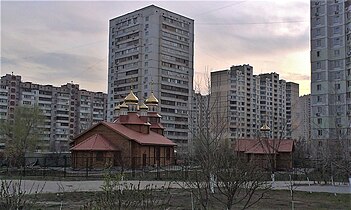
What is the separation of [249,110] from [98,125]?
45.5 meters

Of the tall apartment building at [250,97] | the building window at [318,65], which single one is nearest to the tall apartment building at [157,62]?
the tall apartment building at [250,97]

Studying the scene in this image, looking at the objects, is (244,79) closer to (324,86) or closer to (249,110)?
(249,110)

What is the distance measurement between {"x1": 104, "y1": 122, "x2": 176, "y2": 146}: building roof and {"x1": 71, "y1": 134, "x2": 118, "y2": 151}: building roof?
1370 millimetres

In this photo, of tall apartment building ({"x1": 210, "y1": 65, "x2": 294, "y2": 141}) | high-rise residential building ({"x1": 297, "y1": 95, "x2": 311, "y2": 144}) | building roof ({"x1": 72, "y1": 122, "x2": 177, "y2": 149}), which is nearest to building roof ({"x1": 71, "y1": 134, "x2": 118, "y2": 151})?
building roof ({"x1": 72, "y1": 122, "x2": 177, "y2": 149})

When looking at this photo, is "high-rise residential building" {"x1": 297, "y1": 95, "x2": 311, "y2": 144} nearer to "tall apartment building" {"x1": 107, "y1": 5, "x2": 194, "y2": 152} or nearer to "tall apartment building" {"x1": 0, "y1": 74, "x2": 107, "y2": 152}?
"tall apartment building" {"x1": 107, "y1": 5, "x2": 194, "y2": 152}

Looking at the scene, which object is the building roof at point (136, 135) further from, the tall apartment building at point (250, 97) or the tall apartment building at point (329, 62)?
the tall apartment building at point (250, 97)

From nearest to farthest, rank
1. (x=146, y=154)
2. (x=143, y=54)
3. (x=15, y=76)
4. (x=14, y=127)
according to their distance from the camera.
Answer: (x=146, y=154)
(x=14, y=127)
(x=143, y=54)
(x=15, y=76)

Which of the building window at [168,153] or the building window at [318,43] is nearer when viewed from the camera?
the building window at [168,153]

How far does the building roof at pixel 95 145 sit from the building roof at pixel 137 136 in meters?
1.37

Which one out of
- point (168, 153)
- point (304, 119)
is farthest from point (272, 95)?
point (168, 153)

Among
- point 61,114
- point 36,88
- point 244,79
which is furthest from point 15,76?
point 244,79

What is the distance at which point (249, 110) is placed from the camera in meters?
80.9

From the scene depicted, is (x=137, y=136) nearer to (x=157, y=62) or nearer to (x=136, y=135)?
(x=136, y=135)

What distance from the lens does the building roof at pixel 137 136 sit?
38.9m
